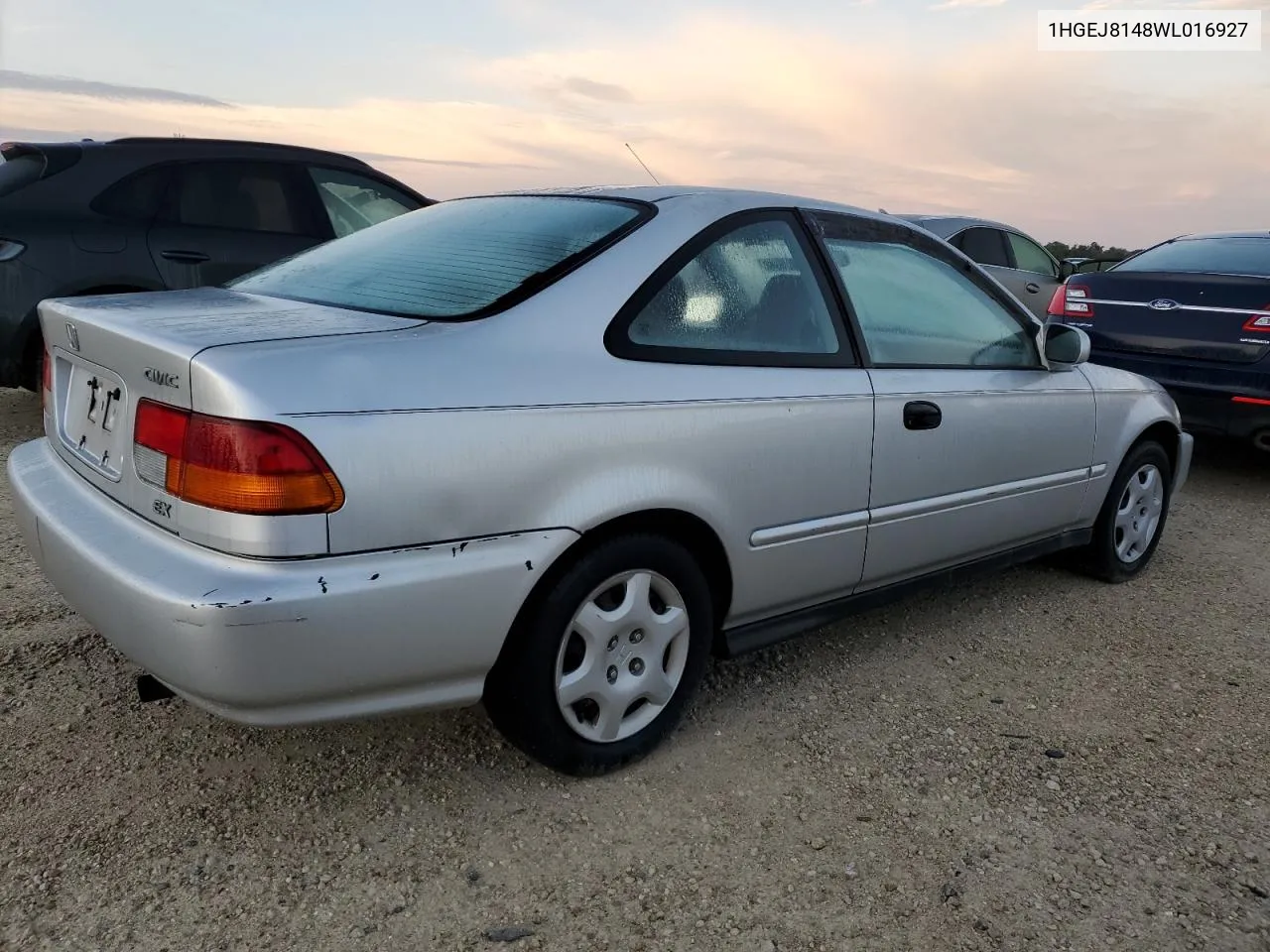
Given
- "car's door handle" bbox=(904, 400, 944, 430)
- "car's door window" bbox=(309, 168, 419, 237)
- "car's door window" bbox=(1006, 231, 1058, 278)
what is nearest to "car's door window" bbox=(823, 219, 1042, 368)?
"car's door handle" bbox=(904, 400, 944, 430)

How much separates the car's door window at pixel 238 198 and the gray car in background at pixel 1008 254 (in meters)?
5.34

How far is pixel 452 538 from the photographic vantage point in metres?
2.04

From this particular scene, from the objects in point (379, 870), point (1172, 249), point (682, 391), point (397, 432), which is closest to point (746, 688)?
point (682, 391)

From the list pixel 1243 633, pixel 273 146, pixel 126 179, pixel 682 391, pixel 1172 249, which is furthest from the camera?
pixel 1172 249

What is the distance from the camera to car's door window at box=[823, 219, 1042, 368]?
3000 mm


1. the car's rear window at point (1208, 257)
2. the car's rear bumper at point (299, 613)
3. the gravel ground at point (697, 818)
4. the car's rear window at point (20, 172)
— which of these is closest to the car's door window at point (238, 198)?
the car's rear window at point (20, 172)

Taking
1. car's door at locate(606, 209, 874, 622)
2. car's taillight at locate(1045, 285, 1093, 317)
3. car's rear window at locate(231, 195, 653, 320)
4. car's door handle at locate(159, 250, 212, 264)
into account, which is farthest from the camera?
car's taillight at locate(1045, 285, 1093, 317)

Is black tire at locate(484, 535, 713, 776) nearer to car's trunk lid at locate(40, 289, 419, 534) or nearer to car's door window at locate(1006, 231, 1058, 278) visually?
car's trunk lid at locate(40, 289, 419, 534)

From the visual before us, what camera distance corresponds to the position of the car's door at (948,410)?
9.74 feet

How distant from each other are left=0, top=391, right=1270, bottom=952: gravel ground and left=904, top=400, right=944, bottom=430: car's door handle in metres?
0.80

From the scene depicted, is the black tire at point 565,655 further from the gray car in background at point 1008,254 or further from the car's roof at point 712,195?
the gray car in background at point 1008,254

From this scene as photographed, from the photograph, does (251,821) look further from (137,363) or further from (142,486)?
(137,363)

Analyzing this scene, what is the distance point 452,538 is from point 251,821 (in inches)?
32.9

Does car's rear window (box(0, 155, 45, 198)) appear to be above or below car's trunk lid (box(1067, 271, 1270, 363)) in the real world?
above
